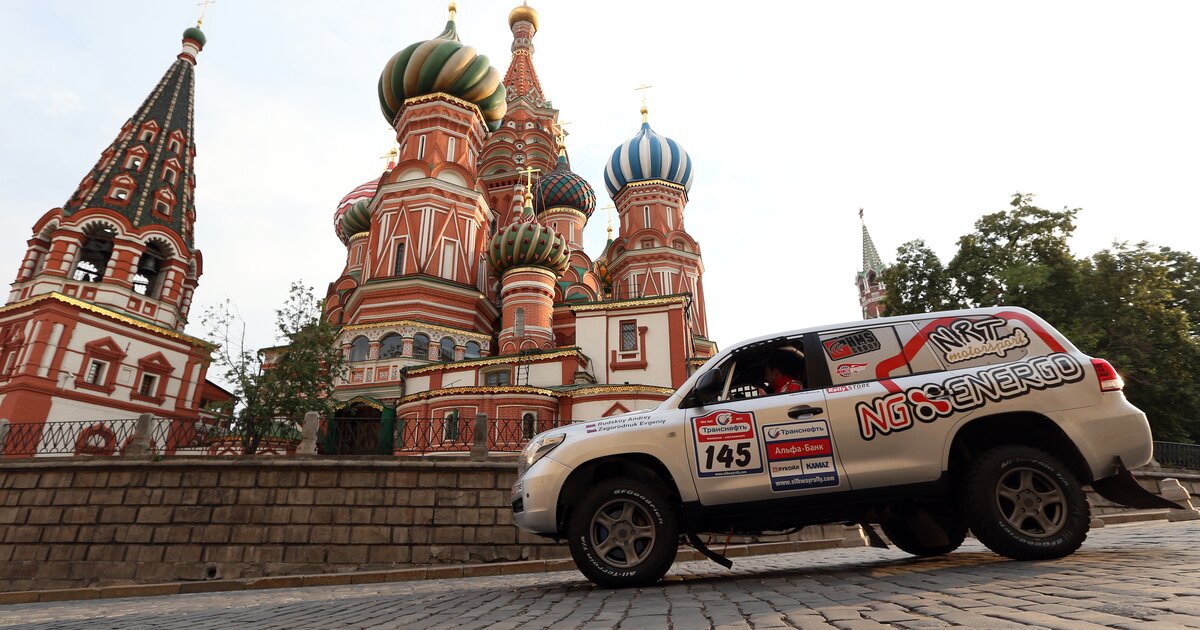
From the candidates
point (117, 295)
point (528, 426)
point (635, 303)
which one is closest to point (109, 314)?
point (117, 295)

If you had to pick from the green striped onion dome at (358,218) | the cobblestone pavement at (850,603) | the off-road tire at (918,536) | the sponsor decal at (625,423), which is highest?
the green striped onion dome at (358,218)

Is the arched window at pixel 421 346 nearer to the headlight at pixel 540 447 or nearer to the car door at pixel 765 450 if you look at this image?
the headlight at pixel 540 447

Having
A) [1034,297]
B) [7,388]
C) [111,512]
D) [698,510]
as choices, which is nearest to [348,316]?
[7,388]

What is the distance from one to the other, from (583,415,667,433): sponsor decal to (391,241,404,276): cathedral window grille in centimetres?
2589

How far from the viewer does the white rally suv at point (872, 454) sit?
4.84m

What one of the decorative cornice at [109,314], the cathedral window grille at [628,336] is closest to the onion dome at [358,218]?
the decorative cornice at [109,314]

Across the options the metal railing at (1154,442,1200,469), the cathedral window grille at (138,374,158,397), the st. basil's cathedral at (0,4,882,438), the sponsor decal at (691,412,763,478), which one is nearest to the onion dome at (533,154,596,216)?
the st. basil's cathedral at (0,4,882,438)

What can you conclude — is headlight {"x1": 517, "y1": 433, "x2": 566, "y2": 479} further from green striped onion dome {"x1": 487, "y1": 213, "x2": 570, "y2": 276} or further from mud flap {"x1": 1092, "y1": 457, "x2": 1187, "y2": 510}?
green striped onion dome {"x1": 487, "y1": 213, "x2": 570, "y2": 276}

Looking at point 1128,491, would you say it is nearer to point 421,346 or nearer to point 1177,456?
point 1177,456

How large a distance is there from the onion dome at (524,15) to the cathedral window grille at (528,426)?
146 ft

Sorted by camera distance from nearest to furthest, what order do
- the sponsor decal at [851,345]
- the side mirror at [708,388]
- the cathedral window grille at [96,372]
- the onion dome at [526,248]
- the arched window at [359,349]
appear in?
1. the side mirror at [708,388]
2. the sponsor decal at [851,345]
3. the cathedral window grille at [96,372]
4. the arched window at [359,349]
5. the onion dome at [526,248]

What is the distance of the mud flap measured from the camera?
4875mm

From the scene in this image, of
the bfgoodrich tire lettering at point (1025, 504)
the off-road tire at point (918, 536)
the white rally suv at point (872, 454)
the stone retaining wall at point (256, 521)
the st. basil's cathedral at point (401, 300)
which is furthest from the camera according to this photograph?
the st. basil's cathedral at point (401, 300)

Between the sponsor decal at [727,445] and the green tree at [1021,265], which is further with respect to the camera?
the green tree at [1021,265]
